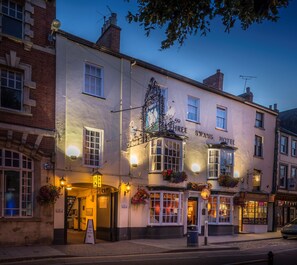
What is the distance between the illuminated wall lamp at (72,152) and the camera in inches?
654

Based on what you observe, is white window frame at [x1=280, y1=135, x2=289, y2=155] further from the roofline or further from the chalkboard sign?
the chalkboard sign

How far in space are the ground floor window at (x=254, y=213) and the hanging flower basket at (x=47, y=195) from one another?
15.4 metres

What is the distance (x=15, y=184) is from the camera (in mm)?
15086

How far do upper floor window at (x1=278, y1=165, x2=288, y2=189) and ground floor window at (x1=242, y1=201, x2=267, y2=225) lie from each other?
169 inches

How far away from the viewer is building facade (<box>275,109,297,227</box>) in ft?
98.6

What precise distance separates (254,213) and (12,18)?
20.7 meters

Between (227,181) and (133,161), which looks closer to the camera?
(133,161)

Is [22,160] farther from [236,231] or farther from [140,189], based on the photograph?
[236,231]

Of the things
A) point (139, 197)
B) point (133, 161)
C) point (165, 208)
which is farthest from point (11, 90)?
point (165, 208)

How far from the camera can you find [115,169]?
60.3 ft

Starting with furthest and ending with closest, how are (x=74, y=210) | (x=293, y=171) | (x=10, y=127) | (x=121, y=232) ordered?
(x=293, y=171), (x=74, y=210), (x=121, y=232), (x=10, y=127)

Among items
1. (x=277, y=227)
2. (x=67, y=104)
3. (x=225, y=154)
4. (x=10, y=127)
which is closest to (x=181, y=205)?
(x=225, y=154)

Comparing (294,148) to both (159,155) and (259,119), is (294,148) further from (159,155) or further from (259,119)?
(159,155)

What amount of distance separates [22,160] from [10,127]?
154 cm
